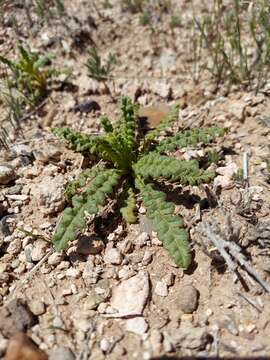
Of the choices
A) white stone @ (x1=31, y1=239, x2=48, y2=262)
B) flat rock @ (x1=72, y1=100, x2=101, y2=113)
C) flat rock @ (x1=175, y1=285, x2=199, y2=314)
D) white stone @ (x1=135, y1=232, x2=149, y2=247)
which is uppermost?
flat rock @ (x1=72, y1=100, x2=101, y2=113)

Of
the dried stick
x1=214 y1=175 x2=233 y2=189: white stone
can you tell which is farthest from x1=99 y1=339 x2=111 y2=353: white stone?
x1=214 y1=175 x2=233 y2=189: white stone

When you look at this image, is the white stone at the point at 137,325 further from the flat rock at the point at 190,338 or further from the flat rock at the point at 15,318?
the flat rock at the point at 15,318

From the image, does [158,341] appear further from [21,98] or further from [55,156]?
[21,98]

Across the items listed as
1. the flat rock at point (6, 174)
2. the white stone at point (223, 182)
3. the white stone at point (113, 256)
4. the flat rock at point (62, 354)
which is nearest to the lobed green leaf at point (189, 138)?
the white stone at point (223, 182)

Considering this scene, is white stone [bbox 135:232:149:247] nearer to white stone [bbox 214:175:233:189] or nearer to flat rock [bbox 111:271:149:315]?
flat rock [bbox 111:271:149:315]

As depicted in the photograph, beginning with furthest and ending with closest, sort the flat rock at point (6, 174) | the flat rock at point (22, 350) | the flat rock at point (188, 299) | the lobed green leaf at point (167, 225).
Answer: the flat rock at point (6, 174), the lobed green leaf at point (167, 225), the flat rock at point (188, 299), the flat rock at point (22, 350)

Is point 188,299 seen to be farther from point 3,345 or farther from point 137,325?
point 3,345
